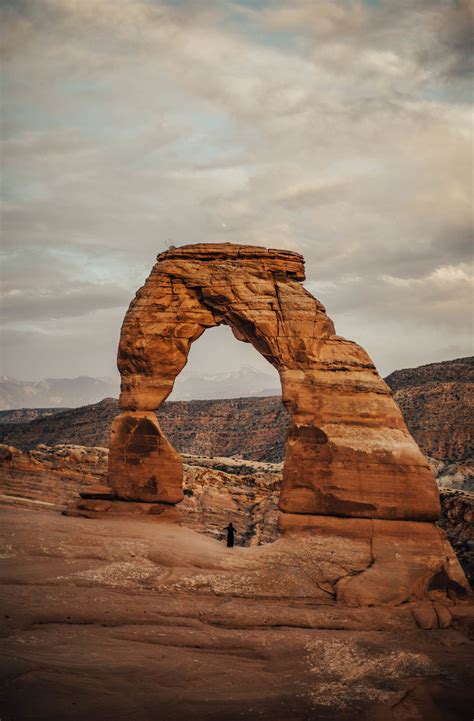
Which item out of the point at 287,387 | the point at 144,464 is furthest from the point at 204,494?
the point at 287,387

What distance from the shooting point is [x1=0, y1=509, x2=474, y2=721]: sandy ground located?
462 inches

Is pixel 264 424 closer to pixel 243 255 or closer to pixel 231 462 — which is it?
pixel 231 462

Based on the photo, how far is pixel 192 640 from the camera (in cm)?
1449

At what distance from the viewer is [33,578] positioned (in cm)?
1622

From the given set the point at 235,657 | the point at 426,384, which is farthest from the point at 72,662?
the point at 426,384

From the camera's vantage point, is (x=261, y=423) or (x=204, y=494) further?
(x=261, y=423)

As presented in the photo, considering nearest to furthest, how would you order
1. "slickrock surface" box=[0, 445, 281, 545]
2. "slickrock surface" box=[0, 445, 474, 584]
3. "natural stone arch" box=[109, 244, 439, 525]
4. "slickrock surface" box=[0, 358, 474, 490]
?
"natural stone arch" box=[109, 244, 439, 525] → "slickrock surface" box=[0, 445, 474, 584] → "slickrock surface" box=[0, 445, 281, 545] → "slickrock surface" box=[0, 358, 474, 490]

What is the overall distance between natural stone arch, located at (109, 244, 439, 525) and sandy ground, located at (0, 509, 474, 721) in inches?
98.3

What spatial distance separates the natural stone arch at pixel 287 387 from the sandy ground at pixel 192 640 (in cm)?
250

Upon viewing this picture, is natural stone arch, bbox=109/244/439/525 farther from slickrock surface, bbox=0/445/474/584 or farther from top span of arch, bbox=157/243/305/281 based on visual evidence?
slickrock surface, bbox=0/445/474/584

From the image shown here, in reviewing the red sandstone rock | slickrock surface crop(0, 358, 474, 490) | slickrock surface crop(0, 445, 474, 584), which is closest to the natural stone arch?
the red sandstone rock

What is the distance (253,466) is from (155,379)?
2690 centimetres

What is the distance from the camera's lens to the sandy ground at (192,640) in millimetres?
11727

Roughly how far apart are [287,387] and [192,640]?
8.72 meters
